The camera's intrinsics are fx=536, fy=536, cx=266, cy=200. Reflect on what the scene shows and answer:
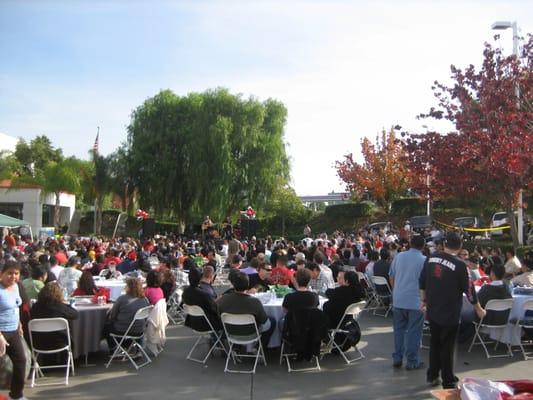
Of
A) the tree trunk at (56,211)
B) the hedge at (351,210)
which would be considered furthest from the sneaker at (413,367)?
the tree trunk at (56,211)

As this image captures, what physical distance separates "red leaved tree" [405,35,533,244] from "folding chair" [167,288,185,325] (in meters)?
9.15

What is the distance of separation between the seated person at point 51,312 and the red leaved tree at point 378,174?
30.6 m

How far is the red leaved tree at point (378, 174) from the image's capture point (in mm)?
35594

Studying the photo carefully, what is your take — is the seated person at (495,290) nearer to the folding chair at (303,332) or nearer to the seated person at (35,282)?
the folding chair at (303,332)

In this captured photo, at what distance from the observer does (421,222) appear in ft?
107

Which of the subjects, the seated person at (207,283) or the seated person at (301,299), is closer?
the seated person at (301,299)

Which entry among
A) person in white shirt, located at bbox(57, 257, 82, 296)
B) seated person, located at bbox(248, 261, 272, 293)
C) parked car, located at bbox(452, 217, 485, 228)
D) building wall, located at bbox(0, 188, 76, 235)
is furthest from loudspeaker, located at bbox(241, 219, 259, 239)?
person in white shirt, located at bbox(57, 257, 82, 296)

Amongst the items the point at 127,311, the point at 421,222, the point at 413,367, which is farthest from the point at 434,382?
the point at 421,222

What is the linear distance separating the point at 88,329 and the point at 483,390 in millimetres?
5247

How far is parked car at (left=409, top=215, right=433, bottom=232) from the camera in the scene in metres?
32.0

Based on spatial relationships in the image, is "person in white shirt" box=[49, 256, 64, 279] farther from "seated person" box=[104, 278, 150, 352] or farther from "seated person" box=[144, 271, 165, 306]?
"seated person" box=[104, 278, 150, 352]

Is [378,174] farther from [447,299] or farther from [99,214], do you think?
[447,299]

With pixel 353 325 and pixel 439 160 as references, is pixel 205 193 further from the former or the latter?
pixel 353 325

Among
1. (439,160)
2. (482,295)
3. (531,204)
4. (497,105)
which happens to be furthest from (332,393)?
(531,204)
